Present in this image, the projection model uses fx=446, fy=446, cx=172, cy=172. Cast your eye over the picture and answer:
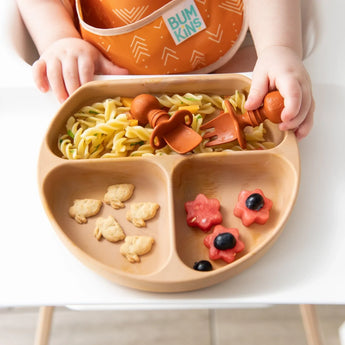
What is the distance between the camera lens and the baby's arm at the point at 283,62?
2.42 ft

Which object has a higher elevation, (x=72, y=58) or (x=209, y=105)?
(x=72, y=58)

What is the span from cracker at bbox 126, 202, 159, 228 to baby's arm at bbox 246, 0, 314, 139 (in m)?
0.24

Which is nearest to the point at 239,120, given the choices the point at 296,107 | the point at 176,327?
the point at 296,107

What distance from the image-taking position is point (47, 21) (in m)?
0.96

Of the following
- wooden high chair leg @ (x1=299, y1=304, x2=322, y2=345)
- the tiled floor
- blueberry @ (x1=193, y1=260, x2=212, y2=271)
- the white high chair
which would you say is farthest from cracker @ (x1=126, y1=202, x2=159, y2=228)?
the tiled floor

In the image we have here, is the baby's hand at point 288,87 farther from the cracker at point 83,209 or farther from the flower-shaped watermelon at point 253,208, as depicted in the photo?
the cracker at point 83,209

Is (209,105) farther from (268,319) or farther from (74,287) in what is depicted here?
(268,319)

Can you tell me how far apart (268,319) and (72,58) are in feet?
3.19

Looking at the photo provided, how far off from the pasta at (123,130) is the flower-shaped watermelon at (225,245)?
17 centimetres

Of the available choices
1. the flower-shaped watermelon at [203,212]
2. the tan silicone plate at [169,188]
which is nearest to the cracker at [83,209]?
the tan silicone plate at [169,188]

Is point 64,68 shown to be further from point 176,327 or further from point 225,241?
point 176,327

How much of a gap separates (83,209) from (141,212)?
0.09 meters

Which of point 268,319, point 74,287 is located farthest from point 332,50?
point 268,319

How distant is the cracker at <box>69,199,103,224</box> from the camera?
2.34ft
